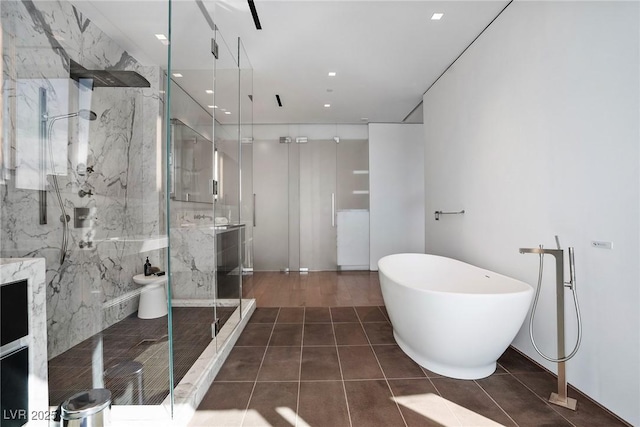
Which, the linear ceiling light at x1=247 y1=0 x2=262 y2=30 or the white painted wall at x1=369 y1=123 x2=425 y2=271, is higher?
the linear ceiling light at x1=247 y1=0 x2=262 y2=30

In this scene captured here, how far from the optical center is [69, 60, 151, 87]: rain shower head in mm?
2381

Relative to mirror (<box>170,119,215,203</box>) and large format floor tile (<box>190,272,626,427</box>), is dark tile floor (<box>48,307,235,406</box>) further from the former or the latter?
mirror (<box>170,119,215,203</box>)

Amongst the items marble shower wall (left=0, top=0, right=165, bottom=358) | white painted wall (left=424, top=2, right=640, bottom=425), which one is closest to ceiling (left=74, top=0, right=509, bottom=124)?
marble shower wall (left=0, top=0, right=165, bottom=358)

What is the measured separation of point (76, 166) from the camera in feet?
7.84

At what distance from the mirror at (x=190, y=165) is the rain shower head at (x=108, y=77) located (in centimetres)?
110

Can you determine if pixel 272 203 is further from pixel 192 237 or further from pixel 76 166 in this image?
pixel 192 237

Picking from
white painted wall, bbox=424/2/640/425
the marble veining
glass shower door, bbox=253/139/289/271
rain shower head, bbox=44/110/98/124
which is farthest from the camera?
glass shower door, bbox=253/139/289/271

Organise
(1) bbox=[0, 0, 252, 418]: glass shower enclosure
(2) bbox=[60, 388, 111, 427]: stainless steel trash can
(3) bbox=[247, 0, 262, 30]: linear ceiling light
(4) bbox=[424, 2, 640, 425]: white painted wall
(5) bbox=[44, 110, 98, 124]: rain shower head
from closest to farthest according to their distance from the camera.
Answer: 1. (2) bbox=[60, 388, 111, 427]: stainless steel trash can
2. (4) bbox=[424, 2, 640, 425]: white painted wall
3. (1) bbox=[0, 0, 252, 418]: glass shower enclosure
4. (5) bbox=[44, 110, 98, 124]: rain shower head
5. (3) bbox=[247, 0, 262, 30]: linear ceiling light

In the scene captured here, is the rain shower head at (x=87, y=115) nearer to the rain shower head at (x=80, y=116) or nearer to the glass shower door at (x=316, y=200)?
the rain shower head at (x=80, y=116)

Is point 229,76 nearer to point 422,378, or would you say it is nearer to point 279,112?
point 279,112

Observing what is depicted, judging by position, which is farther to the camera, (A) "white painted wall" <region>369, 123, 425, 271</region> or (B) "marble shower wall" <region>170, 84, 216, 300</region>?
(A) "white painted wall" <region>369, 123, 425, 271</region>

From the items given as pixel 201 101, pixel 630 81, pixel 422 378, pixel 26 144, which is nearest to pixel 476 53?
pixel 630 81

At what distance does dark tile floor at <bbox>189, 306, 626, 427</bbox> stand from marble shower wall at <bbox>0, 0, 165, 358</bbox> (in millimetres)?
1026

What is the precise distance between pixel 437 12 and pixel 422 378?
2635 mm
